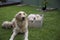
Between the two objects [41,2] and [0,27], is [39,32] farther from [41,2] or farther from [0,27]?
[41,2]

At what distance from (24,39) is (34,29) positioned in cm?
84

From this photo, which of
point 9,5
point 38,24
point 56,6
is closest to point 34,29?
point 38,24

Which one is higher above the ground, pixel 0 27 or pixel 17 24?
pixel 17 24

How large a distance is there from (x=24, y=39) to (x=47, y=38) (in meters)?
0.49

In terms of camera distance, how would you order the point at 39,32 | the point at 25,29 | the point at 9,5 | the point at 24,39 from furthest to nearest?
the point at 9,5 < the point at 39,32 < the point at 25,29 < the point at 24,39

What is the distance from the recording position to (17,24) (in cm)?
339

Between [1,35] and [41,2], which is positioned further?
[41,2]

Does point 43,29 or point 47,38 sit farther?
point 43,29

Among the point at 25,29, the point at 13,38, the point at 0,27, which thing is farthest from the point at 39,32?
the point at 0,27

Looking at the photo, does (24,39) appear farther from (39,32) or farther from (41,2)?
(41,2)

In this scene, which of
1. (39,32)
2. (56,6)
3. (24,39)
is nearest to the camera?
(24,39)

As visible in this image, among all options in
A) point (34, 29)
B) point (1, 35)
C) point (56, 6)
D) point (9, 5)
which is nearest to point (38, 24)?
point (34, 29)

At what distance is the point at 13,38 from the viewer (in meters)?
3.26

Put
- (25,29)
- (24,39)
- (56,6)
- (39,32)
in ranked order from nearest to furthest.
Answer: (24,39)
(25,29)
(39,32)
(56,6)
